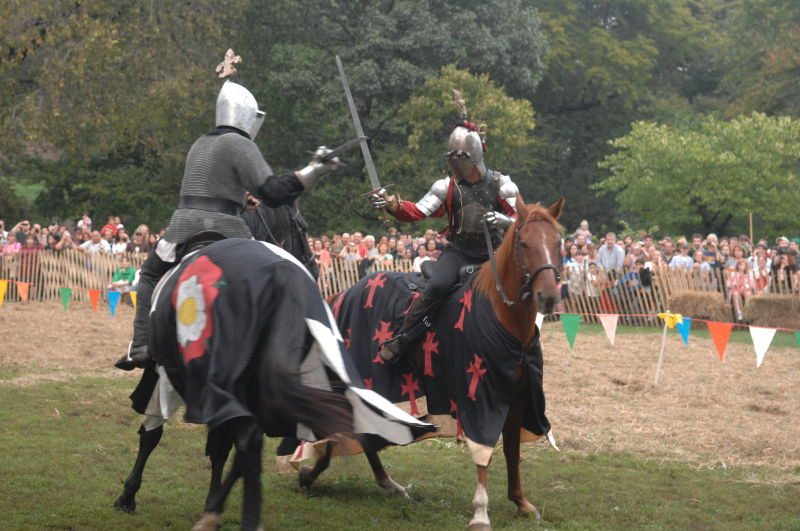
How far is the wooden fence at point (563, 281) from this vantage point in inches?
808

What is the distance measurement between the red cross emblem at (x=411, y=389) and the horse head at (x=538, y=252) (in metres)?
1.30

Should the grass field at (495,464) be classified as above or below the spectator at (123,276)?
below

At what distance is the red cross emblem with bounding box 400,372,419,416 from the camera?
8.16m

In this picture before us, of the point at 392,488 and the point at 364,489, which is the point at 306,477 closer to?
the point at 364,489

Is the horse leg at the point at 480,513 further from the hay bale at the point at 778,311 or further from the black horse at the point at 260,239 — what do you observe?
the hay bale at the point at 778,311

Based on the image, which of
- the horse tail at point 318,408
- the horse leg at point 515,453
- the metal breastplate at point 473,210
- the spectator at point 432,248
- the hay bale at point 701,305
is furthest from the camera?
the spectator at point 432,248

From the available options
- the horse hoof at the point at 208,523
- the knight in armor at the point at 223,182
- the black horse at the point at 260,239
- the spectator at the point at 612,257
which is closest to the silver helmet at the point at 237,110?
the knight in armor at the point at 223,182

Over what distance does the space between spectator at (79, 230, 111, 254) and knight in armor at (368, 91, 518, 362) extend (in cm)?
1598

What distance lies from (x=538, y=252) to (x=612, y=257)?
14112 mm

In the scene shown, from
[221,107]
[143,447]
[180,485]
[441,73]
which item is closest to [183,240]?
[221,107]

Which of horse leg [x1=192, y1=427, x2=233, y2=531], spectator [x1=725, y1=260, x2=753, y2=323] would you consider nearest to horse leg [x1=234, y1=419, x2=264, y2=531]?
horse leg [x1=192, y1=427, x2=233, y2=531]

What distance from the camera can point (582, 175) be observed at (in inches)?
1773

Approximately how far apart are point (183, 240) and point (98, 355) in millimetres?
8656

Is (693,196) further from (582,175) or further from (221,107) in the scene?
(221,107)
